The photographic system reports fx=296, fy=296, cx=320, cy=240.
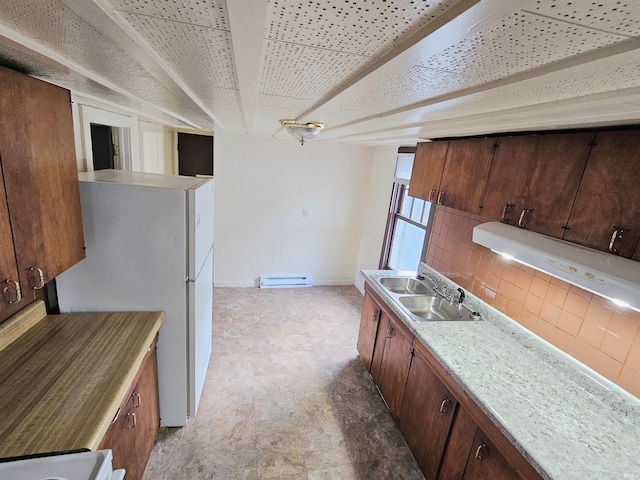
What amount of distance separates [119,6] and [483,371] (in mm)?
2036

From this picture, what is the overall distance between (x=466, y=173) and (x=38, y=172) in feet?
7.74

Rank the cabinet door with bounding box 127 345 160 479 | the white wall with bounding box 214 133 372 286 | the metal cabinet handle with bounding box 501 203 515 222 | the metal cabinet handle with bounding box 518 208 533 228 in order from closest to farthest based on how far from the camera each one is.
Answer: the cabinet door with bounding box 127 345 160 479 < the metal cabinet handle with bounding box 518 208 533 228 < the metal cabinet handle with bounding box 501 203 515 222 < the white wall with bounding box 214 133 372 286

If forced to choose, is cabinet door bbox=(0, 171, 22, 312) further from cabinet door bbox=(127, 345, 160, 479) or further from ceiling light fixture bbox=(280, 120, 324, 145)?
ceiling light fixture bbox=(280, 120, 324, 145)

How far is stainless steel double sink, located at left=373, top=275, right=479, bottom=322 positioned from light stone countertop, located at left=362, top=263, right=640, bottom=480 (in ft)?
0.79

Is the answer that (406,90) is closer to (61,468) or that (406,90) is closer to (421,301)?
(61,468)

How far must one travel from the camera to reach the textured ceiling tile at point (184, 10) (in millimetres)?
517

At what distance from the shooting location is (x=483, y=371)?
64.4 inches

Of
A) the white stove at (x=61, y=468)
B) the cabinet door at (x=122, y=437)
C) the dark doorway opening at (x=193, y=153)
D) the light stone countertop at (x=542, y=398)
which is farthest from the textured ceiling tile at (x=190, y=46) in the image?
the dark doorway opening at (x=193, y=153)

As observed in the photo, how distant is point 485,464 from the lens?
4.67ft

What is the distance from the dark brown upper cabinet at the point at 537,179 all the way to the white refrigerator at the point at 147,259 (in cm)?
188

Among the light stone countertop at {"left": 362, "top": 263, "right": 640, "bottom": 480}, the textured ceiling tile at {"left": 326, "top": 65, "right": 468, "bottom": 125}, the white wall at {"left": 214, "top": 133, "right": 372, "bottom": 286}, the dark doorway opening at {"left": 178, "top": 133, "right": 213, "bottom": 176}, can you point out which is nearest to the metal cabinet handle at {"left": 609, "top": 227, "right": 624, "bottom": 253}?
the light stone countertop at {"left": 362, "top": 263, "right": 640, "bottom": 480}

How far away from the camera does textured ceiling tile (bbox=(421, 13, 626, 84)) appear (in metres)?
0.47

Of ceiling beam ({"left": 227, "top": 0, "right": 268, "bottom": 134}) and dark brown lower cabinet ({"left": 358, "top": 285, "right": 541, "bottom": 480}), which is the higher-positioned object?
ceiling beam ({"left": 227, "top": 0, "right": 268, "bottom": 134})

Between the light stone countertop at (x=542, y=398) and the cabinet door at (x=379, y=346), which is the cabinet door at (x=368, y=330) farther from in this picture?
the light stone countertop at (x=542, y=398)
